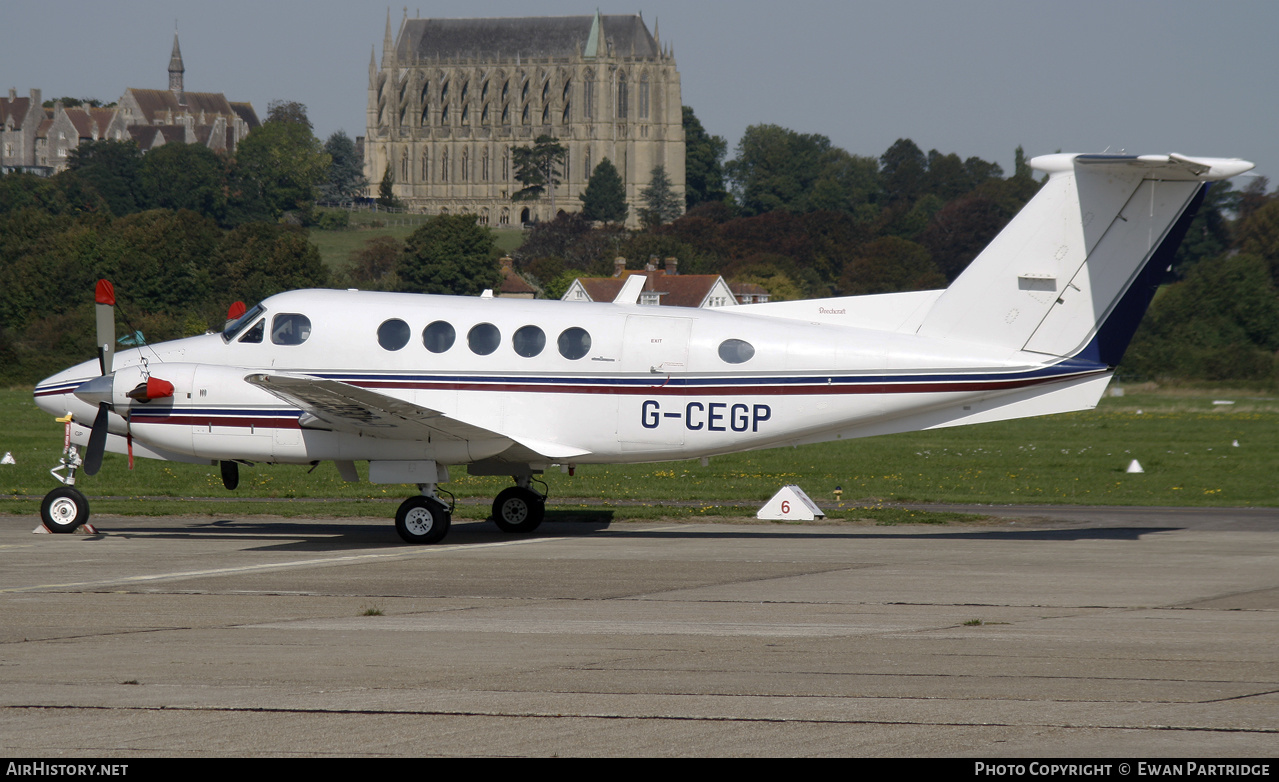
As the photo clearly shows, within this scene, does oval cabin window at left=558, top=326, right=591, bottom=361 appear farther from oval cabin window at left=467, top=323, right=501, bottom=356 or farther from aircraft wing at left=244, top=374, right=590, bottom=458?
aircraft wing at left=244, top=374, right=590, bottom=458

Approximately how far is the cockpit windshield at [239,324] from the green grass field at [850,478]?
4.26m

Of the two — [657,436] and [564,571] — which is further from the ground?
[657,436]

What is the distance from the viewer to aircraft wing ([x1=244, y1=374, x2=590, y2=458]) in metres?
16.4

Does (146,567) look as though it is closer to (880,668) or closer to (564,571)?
(564,571)

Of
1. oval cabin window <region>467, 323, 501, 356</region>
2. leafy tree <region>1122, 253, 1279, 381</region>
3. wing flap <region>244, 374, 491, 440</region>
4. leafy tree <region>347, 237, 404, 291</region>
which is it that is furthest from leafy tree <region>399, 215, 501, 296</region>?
wing flap <region>244, 374, 491, 440</region>

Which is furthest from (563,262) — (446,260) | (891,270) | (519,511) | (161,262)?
(519,511)

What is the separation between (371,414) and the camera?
56.8 ft

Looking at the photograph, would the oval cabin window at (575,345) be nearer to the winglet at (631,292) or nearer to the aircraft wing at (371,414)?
the winglet at (631,292)

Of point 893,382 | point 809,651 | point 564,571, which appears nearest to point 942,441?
point 893,382

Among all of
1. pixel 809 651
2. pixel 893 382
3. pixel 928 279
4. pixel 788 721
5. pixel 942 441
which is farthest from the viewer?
pixel 928 279

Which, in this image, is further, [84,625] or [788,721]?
[84,625]

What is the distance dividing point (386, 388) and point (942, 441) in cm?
2625

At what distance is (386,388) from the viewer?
1822cm
